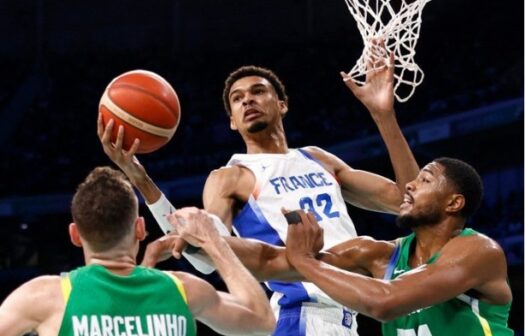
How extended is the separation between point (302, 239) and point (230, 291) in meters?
0.64

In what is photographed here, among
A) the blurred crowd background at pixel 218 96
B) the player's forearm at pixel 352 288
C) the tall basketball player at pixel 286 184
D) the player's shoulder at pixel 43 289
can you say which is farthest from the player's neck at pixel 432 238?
the blurred crowd background at pixel 218 96

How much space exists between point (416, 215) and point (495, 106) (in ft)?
28.9

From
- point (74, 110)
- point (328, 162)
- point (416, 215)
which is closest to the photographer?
point (416, 215)

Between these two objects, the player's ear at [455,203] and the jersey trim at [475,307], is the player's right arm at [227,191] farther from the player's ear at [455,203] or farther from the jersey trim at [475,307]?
the jersey trim at [475,307]

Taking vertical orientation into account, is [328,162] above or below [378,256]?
above

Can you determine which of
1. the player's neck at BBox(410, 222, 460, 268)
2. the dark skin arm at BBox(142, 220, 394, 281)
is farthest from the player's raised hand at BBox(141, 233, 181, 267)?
the player's neck at BBox(410, 222, 460, 268)

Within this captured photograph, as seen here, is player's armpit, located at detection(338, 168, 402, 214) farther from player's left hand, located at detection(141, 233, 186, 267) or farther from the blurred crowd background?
the blurred crowd background

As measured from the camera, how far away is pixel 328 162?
510cm

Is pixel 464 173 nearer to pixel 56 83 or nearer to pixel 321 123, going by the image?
pixel 321 123

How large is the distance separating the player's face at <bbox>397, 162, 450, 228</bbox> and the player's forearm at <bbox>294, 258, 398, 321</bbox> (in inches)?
16.9

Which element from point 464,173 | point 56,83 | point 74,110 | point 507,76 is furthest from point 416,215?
point 56,83

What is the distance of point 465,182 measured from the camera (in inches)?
147

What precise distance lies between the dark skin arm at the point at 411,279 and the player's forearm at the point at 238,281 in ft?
1.72

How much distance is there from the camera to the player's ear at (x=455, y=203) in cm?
370
